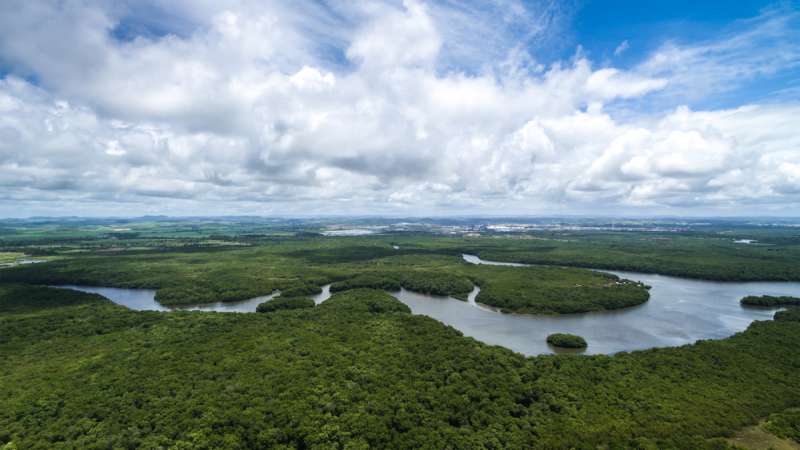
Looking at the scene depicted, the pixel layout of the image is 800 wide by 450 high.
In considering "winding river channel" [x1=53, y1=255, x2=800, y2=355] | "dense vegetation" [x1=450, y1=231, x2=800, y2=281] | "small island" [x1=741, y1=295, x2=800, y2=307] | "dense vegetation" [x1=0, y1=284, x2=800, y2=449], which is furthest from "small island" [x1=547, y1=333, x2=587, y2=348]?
"dense vegetation" [x1=450, y1=231, x2=800, y2=281]

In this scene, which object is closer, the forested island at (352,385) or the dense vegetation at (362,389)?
the dense vegetation at (362,389)

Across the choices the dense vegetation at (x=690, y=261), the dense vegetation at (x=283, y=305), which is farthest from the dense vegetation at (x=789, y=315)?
the dense vegetation at (x=283, y=305)

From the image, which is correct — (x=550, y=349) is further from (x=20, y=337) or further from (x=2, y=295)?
(x=2, y=295)

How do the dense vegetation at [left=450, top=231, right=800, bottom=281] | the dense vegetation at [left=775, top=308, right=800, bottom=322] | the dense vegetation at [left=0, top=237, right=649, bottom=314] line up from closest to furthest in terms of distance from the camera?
the dense vegetation at [left=775, top=308, right=800, bottom=322] < the dense vegetation at [left=0, top=237, right=649, bottom=314] < the dense vegetation at [left=450, top=231, right=800, bottom=281]

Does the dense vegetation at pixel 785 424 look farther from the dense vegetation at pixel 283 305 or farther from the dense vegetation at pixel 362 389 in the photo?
the dense vegetation at pixel 283 305

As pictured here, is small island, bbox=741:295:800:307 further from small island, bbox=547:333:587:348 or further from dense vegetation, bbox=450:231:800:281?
small island, bbox=547:333:587:348

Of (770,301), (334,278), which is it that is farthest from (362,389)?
(770,301)

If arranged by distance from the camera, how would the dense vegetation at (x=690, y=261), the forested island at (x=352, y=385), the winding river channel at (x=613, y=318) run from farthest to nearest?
the dense vegetation at (x=690, y=261) → the winding river channel at (x=613, y=318) → the forested island at (x=352, y=385)

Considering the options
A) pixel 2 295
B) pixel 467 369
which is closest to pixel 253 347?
pixel 467 369
